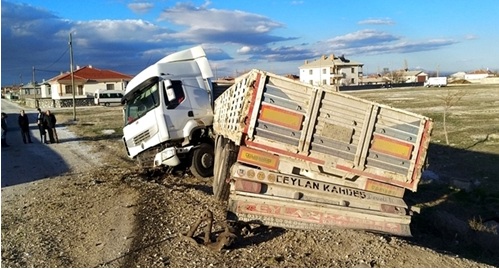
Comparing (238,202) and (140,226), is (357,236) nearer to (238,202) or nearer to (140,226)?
(238,202)

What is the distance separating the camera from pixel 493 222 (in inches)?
396

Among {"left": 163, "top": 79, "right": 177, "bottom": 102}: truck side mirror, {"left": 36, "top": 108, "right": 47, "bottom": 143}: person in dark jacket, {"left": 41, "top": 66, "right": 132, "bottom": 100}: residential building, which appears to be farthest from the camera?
{"left": 41, "top": 66, "right": 132, "bottom": 100}: residential building

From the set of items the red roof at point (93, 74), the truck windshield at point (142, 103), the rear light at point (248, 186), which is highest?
the red roof at point (93, 74)

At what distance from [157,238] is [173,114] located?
4.36 m

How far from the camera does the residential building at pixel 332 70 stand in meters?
101

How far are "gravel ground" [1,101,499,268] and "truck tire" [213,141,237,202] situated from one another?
241 mm

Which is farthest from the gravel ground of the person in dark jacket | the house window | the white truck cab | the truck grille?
the house window

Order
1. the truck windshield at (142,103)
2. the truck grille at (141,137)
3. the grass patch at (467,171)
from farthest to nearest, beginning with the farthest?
the truck grille at (141,137), the truck windshield at (142,103), the grass patch at (467,171)

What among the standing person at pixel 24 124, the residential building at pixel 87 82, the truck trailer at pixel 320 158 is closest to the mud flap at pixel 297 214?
the truck trailer at pixel 320 158

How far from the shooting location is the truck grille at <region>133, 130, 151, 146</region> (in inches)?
447

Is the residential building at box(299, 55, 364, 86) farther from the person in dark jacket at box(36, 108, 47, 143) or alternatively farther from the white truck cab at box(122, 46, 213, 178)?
the white truck cab at box(122, 46, 213, 178)

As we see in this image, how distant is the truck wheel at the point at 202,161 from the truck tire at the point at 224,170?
79.9 inches

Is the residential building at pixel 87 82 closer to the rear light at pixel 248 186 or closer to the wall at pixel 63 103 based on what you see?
the wall at pixel 63 103

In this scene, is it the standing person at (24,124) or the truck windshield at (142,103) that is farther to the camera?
the standing person at (24,124)
